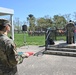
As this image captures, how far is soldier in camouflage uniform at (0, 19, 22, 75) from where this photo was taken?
2.95 meters

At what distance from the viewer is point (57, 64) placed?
28.3ft

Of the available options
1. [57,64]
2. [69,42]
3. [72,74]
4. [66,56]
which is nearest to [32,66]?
[57,64]

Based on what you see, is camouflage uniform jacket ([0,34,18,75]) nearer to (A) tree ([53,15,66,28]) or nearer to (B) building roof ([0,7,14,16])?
(B) building roof ([0,7,14,16])

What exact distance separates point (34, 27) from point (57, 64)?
62.1 m

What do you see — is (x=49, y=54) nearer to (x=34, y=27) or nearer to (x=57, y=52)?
(x=57, y=52)

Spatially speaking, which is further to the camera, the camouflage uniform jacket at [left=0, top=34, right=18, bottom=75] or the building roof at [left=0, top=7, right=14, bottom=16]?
the building roof at [left=0, top=7, right=14, bottom=16]

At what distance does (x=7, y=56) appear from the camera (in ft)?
9.90

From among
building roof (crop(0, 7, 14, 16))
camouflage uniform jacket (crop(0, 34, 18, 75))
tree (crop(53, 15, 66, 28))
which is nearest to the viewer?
camouflage uniform jacket (crop(0, 34, 18, 75))

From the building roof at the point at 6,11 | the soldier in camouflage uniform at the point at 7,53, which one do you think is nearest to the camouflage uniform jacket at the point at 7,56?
the soldier in camouflage uniform at the point at 7,53

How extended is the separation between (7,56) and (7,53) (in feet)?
0.19

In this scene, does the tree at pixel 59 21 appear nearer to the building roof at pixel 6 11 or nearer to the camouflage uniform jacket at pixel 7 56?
the building roof at pixel 6 11

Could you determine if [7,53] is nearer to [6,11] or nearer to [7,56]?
[7,56]

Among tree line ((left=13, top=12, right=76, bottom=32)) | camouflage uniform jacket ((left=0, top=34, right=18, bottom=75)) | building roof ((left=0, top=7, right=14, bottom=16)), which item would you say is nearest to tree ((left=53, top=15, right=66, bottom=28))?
tree line ((left=13, top=12, right=76, bottom=32))

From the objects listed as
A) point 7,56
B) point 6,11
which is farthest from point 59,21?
point 7,56
